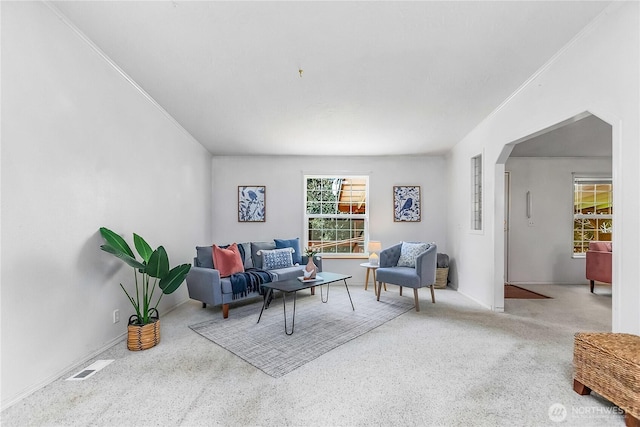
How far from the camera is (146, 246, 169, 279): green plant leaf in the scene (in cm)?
251

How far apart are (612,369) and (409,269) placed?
2539mm

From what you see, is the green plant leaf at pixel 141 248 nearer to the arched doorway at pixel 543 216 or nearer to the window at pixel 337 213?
the window at pixel 337 213

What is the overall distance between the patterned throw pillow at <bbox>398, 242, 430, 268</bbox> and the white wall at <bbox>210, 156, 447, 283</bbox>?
997 mm

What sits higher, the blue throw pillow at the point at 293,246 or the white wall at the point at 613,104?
the white wall at the point at 613,104

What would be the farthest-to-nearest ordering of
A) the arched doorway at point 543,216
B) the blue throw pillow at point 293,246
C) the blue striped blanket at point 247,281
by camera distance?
1. the arched doorway at point 543,216
2. the blue throw pillow at point 293,246
3. the blue striped blanket at point 247,281

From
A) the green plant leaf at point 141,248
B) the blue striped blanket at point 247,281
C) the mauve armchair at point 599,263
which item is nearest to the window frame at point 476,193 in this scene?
the mauve armchair at point 599,263

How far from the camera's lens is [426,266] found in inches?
154

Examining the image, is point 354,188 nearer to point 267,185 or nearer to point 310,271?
point 267,185

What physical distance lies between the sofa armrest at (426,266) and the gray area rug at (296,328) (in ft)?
1.30

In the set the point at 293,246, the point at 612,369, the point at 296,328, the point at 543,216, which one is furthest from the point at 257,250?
the point at 543,216

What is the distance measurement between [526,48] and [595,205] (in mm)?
4881

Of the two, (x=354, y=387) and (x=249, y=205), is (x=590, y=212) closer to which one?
(x=354, y=387)

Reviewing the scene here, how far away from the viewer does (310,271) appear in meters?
3.60

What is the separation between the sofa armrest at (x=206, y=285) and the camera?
11.2ft
